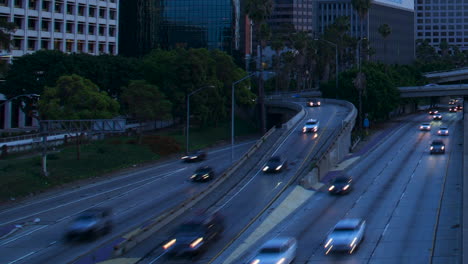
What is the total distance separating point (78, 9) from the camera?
110 m

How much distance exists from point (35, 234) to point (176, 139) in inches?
1862

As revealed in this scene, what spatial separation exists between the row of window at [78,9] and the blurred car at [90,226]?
65352 millimetres

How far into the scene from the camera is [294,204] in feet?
158

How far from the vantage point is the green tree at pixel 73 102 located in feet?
224

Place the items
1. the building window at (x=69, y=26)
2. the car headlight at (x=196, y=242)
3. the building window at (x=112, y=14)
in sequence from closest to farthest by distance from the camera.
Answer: the car headlight at (x=196, y=242) → the building window at (x=69, y=26) → the building window at (x=112, y=14)

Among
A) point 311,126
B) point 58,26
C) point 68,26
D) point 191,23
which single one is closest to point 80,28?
point 68,26

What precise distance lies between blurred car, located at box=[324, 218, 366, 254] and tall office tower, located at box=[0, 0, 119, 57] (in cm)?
6871

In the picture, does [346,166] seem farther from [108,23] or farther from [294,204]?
[108,23]

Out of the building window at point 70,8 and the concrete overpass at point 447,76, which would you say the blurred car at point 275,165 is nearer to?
the building window at point 70,8

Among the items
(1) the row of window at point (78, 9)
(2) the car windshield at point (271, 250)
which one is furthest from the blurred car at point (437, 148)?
(1) the row of window at point (78, 9)

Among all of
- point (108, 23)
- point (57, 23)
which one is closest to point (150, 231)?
point (57, 23)

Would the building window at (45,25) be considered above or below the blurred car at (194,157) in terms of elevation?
above

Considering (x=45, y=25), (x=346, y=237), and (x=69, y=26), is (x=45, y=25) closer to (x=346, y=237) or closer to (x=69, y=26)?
(x=69, y=26)

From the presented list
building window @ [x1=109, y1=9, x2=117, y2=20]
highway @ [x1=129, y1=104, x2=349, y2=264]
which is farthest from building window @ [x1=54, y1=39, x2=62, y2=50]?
highway @ [x1=129, y1=104, x2=349, y2=264]
